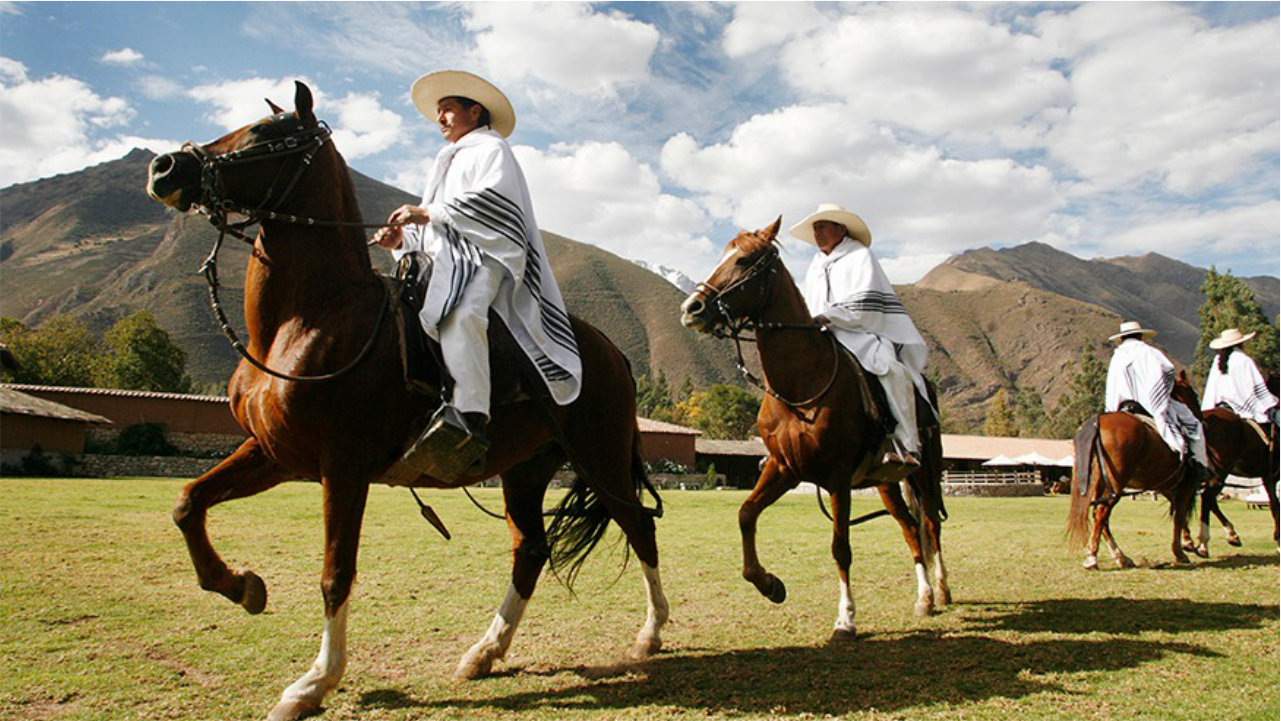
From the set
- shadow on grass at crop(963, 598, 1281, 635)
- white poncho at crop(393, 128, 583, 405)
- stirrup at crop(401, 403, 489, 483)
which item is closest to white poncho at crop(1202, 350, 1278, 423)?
shadow on grass at crop(963, 598, 1281, 635)

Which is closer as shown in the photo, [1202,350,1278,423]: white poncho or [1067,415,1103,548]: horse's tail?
[1067,415,1103,548]: horse's tail

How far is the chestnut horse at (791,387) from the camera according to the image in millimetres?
6641

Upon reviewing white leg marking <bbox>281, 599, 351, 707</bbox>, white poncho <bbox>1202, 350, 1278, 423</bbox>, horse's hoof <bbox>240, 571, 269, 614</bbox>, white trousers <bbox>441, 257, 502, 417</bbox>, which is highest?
white poncho <bbox>1202, 350, 1278, 423</bbox>

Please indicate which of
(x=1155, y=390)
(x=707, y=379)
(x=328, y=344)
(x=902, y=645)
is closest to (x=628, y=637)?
(x=902, y=645)

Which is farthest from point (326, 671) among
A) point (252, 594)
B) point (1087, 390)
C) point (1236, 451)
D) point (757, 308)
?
point (1087, 390)

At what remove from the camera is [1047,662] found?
5.32m

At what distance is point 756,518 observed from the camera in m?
6.73

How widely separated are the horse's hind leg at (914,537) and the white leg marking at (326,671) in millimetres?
5183

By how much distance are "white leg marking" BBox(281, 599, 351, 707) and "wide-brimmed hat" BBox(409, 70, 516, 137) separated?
344 cm

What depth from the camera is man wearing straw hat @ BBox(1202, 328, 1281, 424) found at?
12484 mm

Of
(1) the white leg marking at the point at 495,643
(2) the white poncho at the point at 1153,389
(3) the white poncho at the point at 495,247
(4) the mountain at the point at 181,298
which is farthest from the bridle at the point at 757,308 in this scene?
(4) the mountain at the point at 181,298

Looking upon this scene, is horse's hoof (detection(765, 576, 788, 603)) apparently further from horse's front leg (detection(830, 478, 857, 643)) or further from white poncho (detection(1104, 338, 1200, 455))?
white poncho (detection(1104, 338, 1200, 455))

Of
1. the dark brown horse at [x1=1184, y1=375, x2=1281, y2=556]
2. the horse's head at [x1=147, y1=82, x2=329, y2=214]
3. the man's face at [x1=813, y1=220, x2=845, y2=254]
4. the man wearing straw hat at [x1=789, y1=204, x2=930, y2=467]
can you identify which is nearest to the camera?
the horse's head at [x1=147, y1=82, x2=329, y2=214]

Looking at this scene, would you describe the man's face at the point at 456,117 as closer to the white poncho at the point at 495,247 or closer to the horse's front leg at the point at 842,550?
the white poncho at the point at 495,247
